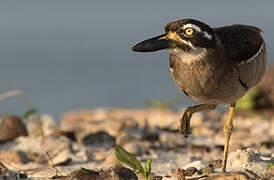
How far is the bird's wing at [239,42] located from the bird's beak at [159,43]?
0.39 m

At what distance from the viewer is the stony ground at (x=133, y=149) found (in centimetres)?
437

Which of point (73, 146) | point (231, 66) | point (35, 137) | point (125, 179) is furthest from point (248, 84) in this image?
point (35, 137)

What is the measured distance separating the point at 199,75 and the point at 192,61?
124 millimetres

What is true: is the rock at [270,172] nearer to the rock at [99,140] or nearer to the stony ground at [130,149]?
the stony ground at [130,149]

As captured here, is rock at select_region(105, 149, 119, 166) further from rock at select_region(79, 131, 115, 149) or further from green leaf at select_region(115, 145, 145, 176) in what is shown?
green leaf at select_region(115, 145, 145, 176)

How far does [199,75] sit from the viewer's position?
4.15m

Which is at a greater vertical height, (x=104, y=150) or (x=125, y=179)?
(x=125, y=179)

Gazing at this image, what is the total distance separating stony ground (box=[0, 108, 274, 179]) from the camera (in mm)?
4367

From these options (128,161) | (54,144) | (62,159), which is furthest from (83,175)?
(54,144)

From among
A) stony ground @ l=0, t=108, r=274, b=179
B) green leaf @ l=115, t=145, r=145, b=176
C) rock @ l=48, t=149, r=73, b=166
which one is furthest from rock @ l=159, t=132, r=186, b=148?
green leaf @ l=115, t=145, r=145, b=176

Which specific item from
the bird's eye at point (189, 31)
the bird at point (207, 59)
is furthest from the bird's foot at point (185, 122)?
the bird's eye at point (189, 31)

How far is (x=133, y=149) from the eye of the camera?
5.91 meters

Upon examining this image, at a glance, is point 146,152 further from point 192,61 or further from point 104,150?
point 192,61

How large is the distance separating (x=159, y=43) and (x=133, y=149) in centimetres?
206
